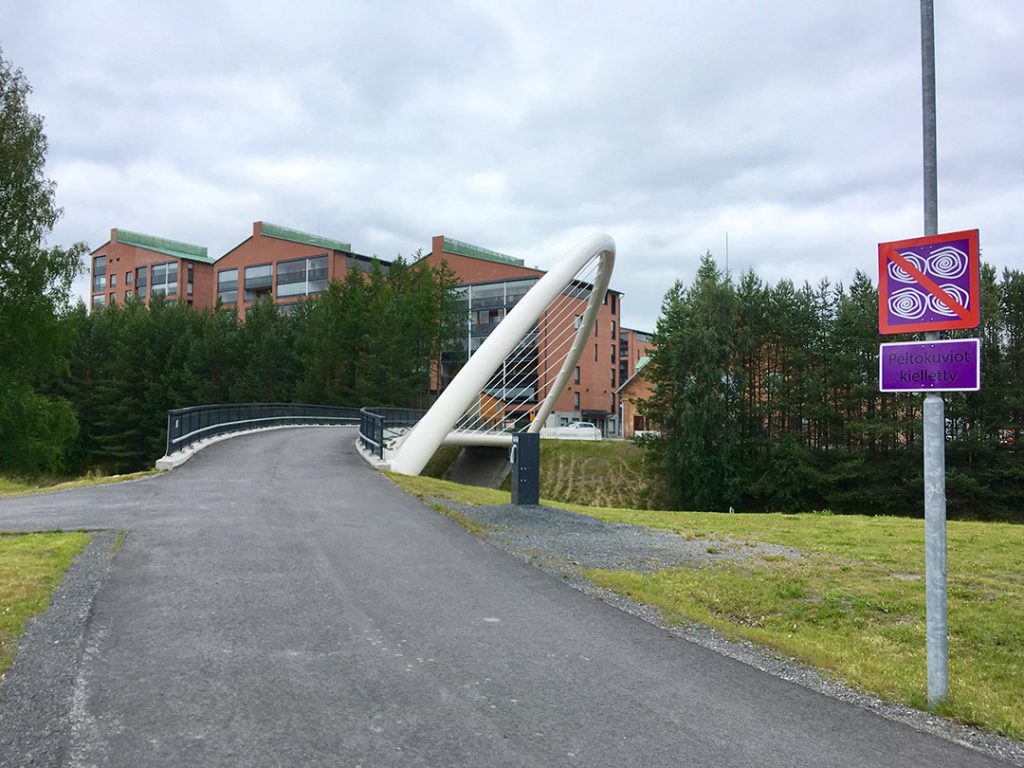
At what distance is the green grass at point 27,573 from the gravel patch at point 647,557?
16.9ft

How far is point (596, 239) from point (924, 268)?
29199mm

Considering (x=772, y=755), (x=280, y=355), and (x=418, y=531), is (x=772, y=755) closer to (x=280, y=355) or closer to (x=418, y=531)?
(x=418, y=531)

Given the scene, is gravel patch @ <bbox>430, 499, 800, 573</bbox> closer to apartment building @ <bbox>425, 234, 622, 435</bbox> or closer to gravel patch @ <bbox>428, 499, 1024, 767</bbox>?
gravel patch @ <bbox>428, 499, 1024, 767</bbox>

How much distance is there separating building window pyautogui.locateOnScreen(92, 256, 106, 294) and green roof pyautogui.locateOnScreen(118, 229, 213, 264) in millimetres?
4274

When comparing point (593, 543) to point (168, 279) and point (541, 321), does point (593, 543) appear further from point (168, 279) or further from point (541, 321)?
point (168, 279)

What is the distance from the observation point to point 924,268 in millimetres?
5590

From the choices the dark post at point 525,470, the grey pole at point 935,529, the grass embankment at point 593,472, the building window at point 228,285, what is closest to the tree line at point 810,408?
the grass embankment at point 593,472

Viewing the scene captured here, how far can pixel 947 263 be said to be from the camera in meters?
5.48

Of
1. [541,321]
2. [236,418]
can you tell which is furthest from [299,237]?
[236,418]

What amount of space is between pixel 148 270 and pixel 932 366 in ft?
328

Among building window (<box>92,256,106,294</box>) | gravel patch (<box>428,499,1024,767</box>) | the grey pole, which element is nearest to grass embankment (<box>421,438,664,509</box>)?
gravel patch (<box>428,499,1024,767</box>)

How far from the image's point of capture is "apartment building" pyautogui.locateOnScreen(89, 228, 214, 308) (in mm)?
91938

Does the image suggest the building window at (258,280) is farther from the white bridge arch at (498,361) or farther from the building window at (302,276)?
the white bridge arch at (498,361)

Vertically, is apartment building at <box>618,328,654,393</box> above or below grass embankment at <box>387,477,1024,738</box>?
above
